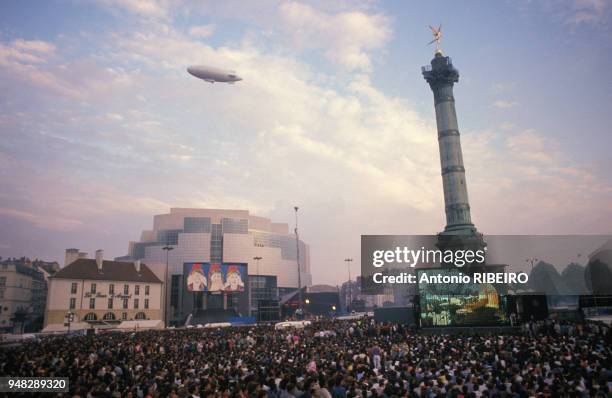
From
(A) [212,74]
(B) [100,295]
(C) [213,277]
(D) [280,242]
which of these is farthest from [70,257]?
(D) [280,242]

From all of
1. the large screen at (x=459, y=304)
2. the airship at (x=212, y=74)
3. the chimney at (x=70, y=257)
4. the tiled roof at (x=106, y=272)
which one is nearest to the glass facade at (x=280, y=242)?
the tiled roof at (x=106, y=272)

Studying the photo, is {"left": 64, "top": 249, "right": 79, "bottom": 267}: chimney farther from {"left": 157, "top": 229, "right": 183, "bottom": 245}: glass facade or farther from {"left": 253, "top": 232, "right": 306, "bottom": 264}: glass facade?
{"left": 253, "top": 232, "right": 306, "bottom": 264}: glass facade

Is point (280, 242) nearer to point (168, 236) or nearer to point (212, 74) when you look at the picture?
point (168, 236)

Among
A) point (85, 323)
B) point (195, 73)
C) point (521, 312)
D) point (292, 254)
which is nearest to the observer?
point (521, 312)

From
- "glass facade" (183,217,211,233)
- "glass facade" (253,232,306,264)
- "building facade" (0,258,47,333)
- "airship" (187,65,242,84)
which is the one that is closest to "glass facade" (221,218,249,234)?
"glass facade" (183,217,211,233)

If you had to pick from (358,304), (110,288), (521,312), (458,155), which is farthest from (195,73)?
(358,304)

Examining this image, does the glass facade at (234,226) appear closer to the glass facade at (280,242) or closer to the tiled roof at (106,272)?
the glass facade at (280,242)

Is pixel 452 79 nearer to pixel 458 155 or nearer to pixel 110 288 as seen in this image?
pixel 458 155
